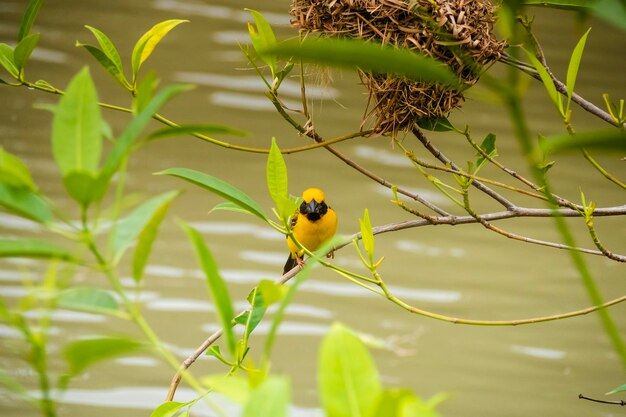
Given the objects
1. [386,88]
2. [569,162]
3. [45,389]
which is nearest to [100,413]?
[569,162]

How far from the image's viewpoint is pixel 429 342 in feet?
8.74

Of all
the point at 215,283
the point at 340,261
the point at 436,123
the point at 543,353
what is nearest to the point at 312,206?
the point at 436,123

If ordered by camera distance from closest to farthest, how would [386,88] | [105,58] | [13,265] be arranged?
[105,58] < [386,88] < [13,265]

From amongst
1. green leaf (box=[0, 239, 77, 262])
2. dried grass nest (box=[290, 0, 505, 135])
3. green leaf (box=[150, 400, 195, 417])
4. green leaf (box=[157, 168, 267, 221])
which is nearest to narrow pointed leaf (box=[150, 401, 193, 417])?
green leaf (box=[150, 400, 195, 417])

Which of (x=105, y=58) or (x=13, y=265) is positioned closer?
(x=105, y=58)

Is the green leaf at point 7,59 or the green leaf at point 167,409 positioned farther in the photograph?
the green leaf at point 7,59

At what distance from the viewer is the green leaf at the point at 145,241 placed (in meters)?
0.29

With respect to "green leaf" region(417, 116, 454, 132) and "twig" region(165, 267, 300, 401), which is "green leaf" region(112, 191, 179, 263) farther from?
"green leaf" region(417, 116, 454, 132)

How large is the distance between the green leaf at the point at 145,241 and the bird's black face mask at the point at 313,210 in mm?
1393

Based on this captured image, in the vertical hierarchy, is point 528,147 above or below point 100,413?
above

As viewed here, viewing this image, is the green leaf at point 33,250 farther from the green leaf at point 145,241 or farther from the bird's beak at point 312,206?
the bird's beak at point 312,206

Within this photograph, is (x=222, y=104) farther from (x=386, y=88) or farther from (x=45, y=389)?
(x=45, y=389)

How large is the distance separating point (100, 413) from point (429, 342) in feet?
3.77

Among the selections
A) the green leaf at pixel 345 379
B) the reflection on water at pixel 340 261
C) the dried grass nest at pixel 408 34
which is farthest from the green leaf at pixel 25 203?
the reflection on water at pixel 340 261
